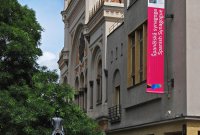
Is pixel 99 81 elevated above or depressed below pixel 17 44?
above

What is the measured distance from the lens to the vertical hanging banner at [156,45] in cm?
2525

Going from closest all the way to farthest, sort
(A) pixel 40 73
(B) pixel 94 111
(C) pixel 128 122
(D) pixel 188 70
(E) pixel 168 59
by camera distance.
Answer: (A) pixel 40 73
(D) pixel 188 70
(E) pixel 168 59
(C) pixel 128 122
(B) pixel 94 111

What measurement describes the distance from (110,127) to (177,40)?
13.5 meters

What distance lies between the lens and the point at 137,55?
3048 centimetres

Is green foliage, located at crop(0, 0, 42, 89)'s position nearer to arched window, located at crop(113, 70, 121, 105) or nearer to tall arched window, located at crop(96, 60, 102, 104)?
arched window, located at crop(113, 70, 121, 105)

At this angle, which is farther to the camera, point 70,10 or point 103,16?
point 70,10

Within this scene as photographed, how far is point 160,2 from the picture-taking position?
2570 cm

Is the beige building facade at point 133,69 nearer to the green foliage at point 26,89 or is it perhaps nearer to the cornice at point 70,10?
the cornice at point 70,10

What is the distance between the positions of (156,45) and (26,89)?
23.1 ft

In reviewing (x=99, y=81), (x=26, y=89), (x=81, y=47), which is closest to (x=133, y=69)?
(x=99, y=81)

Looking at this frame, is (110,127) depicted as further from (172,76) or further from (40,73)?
(40,73)

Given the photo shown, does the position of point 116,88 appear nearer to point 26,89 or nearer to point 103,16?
point 103,16

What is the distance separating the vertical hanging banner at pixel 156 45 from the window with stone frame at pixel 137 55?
3073 mm

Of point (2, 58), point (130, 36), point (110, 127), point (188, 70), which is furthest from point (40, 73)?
point (110, 127)
